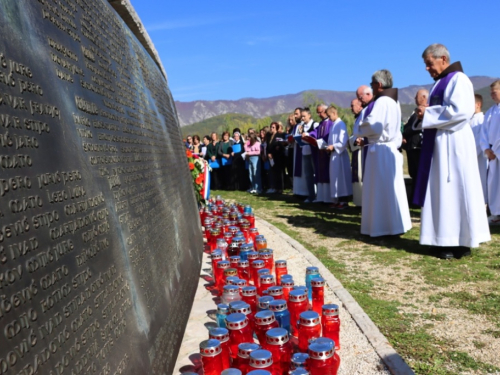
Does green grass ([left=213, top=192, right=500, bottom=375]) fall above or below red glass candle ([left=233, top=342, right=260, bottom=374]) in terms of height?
below

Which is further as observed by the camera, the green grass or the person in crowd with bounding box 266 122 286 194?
the person in crowd with bounding box 266 122 286 194

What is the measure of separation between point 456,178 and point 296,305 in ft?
11.1

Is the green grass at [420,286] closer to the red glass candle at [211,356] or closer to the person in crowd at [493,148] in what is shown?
the person in crowd at [493,148]

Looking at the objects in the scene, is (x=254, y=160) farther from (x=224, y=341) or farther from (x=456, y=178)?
(x=224, y=341)

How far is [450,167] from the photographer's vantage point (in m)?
5.75

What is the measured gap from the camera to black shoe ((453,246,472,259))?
19.2 ft

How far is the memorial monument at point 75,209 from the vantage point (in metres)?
1.32

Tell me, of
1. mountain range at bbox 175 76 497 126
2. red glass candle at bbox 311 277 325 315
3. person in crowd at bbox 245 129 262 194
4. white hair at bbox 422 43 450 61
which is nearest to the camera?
red glass candle at bbox 311 277 325 315

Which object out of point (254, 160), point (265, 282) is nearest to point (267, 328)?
point (265, 282)

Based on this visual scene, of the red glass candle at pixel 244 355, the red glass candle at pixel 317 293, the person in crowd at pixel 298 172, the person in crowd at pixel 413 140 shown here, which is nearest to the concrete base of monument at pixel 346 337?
the red glass candle at pixel 317 293

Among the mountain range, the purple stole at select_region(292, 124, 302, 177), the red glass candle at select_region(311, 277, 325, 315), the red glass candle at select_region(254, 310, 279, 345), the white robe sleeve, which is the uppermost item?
the mountain range

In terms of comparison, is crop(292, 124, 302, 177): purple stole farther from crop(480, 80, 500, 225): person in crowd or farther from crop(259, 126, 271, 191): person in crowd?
crop(480, 80, 500, 225): person in crowd

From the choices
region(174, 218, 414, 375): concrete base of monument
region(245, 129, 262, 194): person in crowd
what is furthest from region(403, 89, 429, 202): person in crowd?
region(245, 129, 262, 194): person in crowd

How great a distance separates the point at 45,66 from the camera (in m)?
1.68
